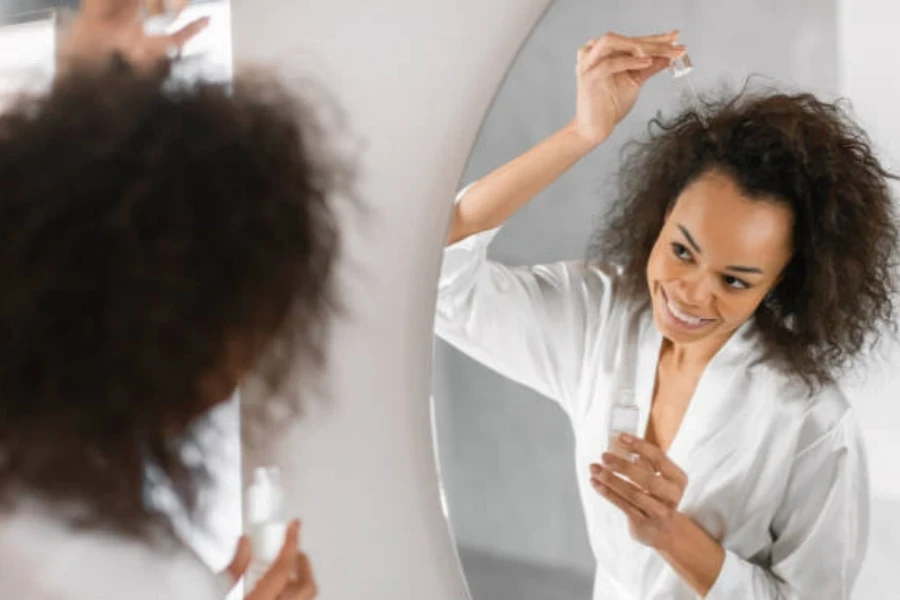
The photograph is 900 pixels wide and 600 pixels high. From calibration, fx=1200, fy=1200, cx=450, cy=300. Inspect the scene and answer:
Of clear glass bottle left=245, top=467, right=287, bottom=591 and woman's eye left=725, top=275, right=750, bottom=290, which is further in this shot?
clear glass bottle left=245, top=467, right=287, bottom=591

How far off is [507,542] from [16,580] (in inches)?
17.8

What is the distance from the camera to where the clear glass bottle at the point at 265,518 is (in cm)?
112

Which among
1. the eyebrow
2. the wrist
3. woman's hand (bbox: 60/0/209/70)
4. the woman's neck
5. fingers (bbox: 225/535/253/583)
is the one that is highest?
woman's hand (bbox: 60/0/209/70)

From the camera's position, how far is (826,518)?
0.96 metres

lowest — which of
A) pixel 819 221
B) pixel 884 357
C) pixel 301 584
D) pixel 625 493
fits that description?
pixel 301 584

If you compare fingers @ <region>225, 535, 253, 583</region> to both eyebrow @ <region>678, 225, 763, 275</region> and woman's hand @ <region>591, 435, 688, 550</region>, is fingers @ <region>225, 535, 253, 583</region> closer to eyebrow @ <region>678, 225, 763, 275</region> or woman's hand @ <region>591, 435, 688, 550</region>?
woman's hand @ <region>591, 435, 688, 550</region>

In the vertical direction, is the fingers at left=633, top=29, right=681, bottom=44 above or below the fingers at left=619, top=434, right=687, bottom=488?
above

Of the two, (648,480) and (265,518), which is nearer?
(648,480)

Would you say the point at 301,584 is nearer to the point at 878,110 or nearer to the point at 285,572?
the point at 285,572

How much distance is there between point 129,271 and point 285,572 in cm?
32

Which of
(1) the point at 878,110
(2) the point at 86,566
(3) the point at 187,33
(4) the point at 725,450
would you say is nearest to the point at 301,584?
(2) the point at 86,566

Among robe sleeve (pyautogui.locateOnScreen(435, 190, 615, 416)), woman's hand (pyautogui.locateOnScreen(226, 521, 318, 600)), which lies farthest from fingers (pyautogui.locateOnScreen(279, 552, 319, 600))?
robe sleeve (pyautogui.locateOnScreen(435, 190, 615, 416))

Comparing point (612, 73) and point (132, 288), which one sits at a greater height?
point (612, 73)

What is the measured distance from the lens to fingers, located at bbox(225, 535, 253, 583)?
1.11 m
